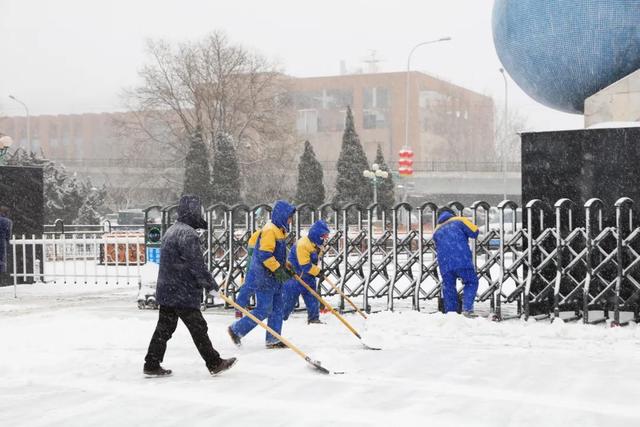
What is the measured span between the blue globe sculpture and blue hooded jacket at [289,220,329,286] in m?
4.36

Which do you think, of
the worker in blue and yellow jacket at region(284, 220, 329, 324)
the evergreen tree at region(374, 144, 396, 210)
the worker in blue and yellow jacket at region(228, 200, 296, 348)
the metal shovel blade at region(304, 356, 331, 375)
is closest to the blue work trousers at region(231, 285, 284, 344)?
the worker in blue and yellow jacket at region(228, 200, 296, 348)

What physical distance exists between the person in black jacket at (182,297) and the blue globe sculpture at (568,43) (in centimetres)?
709

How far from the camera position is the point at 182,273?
853cm

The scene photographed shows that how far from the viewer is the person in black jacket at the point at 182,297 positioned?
334 inches

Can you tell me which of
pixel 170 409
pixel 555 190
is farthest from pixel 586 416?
pixel 555 190

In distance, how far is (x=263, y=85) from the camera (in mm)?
54906

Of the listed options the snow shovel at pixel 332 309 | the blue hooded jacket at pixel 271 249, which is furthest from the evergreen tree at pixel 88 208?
the blue hooded jacket at pixel 271 249

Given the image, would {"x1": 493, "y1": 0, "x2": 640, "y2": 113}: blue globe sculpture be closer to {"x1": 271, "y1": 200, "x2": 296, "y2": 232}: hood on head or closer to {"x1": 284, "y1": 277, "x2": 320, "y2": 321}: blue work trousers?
{"x1": 284, "y1": 277, "x2": 320, "y2": 321}: blue work trousers

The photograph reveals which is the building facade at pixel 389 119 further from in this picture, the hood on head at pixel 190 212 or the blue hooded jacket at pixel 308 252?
the hood on head at pixel 190 212

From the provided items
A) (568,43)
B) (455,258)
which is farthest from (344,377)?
(568,43)

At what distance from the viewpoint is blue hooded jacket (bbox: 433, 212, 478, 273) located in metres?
12.1

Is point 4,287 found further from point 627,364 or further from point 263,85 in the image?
point 263,85

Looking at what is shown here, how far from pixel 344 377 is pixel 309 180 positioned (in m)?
37.5

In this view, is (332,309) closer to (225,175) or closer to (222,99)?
(225,175)
